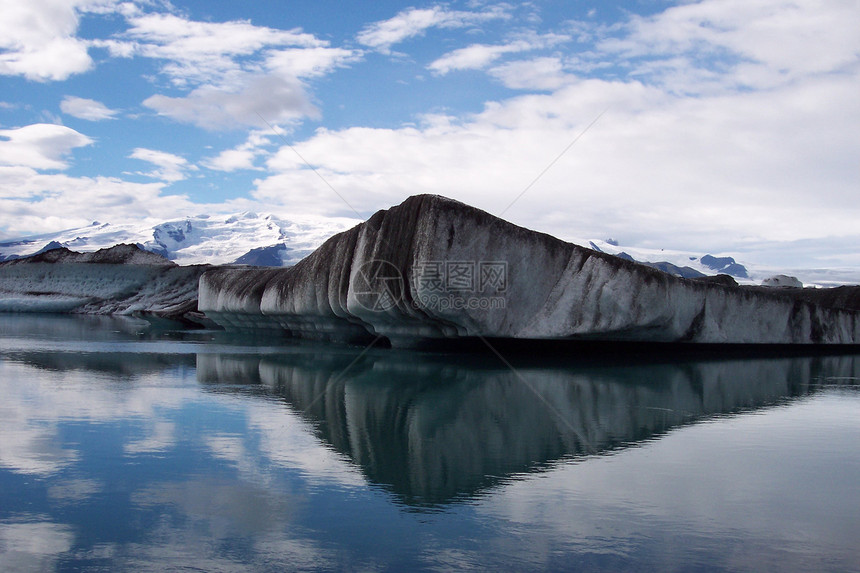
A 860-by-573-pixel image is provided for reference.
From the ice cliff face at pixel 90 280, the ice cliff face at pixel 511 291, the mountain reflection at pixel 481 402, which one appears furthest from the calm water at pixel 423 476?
the ice cliff face at pixel 90 280

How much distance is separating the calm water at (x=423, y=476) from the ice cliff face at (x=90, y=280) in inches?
891

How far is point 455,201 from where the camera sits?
9.55 meters

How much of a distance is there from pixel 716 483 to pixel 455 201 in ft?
21.0

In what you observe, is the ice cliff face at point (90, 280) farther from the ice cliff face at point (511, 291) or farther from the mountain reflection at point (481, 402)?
the mountain reflection at point (481, 402)

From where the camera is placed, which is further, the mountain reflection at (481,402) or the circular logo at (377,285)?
the circular logo at (377,285)

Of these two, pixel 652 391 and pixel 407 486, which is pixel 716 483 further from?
pixel 652 391

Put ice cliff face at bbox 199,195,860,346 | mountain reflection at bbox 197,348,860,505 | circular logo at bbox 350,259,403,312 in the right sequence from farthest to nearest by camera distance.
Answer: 1. circular logo at bbox 350,259,403,312
2. ice cliff face at bbox 199,195,860,346
3. mountain reflection at bbox 197,348,860,505

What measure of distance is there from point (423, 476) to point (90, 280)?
96.7 ft

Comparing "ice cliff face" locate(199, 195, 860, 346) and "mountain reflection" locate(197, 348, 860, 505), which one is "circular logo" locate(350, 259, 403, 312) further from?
"mountain reflection" locate(197, 348, 860, 505)

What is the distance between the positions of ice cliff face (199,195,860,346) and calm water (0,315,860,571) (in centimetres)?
243

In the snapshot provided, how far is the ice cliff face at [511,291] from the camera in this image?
373 inches

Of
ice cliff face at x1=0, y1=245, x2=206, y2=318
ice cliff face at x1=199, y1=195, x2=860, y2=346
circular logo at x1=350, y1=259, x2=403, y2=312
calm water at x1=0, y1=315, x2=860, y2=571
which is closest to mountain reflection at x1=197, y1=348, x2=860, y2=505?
calm water at x1=0, y1=315, x2=860, y2=571

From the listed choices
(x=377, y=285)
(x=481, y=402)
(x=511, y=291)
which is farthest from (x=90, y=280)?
(x=481, y=402)

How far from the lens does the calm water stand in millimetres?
2639
